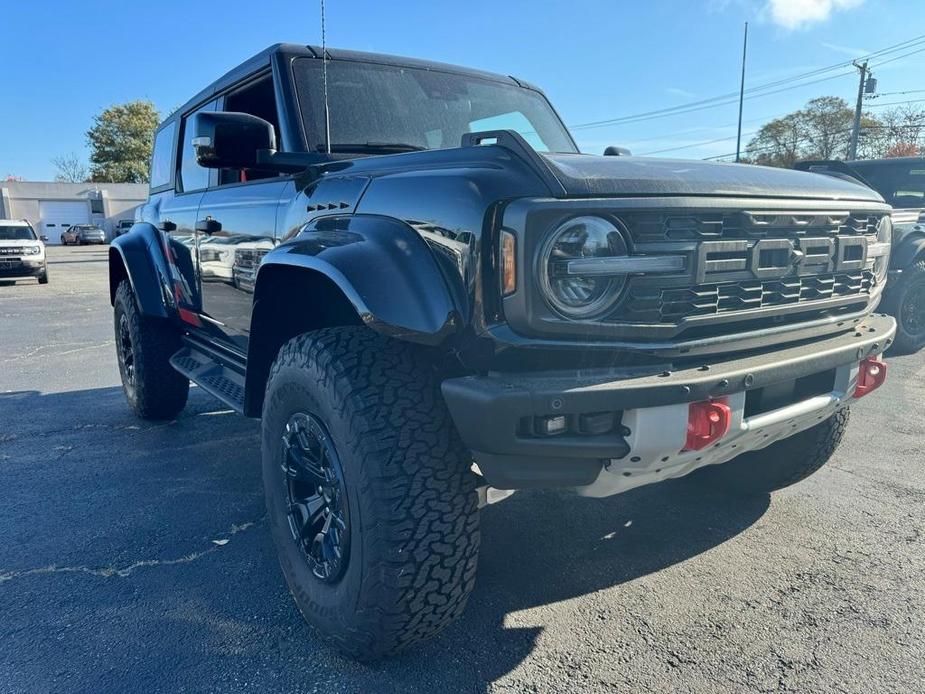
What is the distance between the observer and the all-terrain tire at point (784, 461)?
119 inches

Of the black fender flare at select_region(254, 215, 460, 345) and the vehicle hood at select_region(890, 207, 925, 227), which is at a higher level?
the vehicle hood at select_region(890, 207, 925, 227)

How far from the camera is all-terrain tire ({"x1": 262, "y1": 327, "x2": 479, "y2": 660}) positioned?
75.5 inches

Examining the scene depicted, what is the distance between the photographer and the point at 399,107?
3076 mm

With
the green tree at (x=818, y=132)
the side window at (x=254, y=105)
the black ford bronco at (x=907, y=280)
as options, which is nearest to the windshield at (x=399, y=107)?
the side window at (x=254, y=105)

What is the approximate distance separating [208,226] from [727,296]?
2554 mm

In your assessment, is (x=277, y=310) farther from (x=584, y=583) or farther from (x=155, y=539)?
(x=584, y=583)

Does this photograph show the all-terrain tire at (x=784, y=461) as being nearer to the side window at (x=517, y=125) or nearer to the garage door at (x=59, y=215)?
the side window at (x=517, y=125)

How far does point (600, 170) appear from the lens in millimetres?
1991

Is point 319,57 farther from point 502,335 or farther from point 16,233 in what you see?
point 16,233

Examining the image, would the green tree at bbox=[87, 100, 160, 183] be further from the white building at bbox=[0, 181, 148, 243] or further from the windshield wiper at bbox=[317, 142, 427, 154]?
the windshield wiper at bbox=[317, 142, 427, 154]

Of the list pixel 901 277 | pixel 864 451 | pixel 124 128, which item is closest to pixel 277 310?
pixel 864 451

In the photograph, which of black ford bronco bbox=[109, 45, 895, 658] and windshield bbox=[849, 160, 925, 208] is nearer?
black ford bronco bbox=[109, 45, 895, 658]

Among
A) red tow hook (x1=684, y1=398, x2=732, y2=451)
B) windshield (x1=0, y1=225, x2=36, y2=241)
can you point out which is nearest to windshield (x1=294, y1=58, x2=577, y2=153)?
red tow hook (x1=684, y1=398, x2=732, y2=451)

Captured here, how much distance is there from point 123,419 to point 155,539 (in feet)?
7.22
